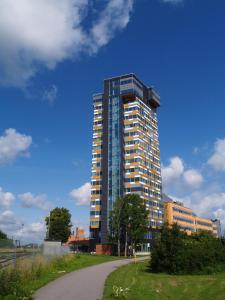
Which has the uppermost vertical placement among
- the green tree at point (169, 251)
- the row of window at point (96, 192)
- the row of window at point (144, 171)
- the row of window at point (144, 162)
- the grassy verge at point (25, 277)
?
the row of window at point (144, 162)

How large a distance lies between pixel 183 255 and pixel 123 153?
239ft

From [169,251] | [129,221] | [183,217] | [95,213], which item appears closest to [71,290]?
[169,251]

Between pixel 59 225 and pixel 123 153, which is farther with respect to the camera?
pixel 123 153

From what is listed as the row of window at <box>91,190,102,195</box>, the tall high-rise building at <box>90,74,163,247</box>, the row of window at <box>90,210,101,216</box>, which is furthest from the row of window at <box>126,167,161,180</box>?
the row of window at <box>90,210,101,216</box>

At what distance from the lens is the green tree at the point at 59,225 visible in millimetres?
88625

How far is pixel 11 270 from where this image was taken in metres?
19.6

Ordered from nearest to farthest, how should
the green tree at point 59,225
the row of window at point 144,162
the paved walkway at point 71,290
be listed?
the paved walkway at point 71,290 → the green tree at point 59,225 → the row of window at point 144,162

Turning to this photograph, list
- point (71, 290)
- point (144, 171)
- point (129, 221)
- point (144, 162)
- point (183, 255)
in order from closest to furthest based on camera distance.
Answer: point (71, 290) < point (183, 255) < point (129, 221) < point (144, 171) < point (144, 162)

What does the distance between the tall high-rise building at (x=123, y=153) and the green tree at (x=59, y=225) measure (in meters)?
10.4

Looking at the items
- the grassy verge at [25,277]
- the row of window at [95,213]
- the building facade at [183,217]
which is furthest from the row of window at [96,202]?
the grassy verge at [25,277]

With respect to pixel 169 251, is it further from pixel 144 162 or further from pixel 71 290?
pixel 144 162

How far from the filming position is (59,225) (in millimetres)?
89312

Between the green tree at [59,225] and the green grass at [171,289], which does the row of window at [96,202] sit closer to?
the green tree at [59,225]

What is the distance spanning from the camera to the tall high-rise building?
9956cm
